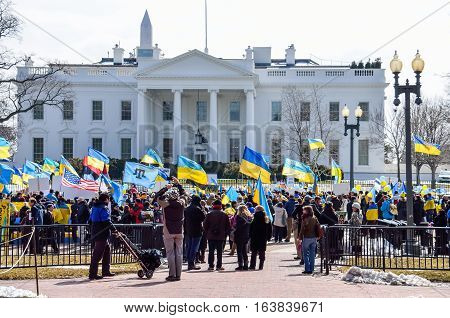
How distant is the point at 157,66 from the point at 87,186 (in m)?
43.9

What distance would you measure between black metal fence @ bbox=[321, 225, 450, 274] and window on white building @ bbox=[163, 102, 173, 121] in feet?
184

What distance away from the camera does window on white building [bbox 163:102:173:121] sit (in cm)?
7225

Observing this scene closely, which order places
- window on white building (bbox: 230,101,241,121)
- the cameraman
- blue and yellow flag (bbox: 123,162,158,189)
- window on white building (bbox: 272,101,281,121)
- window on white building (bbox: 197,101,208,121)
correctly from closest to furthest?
the cameraman < blue and yellow flag (bbox: 123,162,158,189) < window on white building (bbox: 197,101,208,121) < window on white building (bbox: 230,101,241,121) < window on white building (bbox: 272,101,281,121)

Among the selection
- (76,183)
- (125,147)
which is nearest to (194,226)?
(76,183)

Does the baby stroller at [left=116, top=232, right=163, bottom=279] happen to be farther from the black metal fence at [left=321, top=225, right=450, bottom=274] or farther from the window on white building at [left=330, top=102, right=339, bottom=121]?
the window on white building at [left=330, top=102, right=339, bottom=121]

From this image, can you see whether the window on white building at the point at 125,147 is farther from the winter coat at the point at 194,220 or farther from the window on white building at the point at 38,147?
the winter coat at the point at 194,220

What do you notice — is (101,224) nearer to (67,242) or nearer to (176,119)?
(67,242)

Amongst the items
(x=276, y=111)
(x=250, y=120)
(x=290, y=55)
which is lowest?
(x=250, y=120)

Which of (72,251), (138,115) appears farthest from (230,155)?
(72,251)

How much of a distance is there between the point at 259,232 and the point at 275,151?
54014 millimetres

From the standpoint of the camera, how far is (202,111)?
72.2 m

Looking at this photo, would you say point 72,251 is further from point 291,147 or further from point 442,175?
point 442,175

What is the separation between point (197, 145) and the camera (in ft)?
225

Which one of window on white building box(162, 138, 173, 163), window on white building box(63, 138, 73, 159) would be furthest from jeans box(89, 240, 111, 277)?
window on white building box(63, 138, 73, 159)
